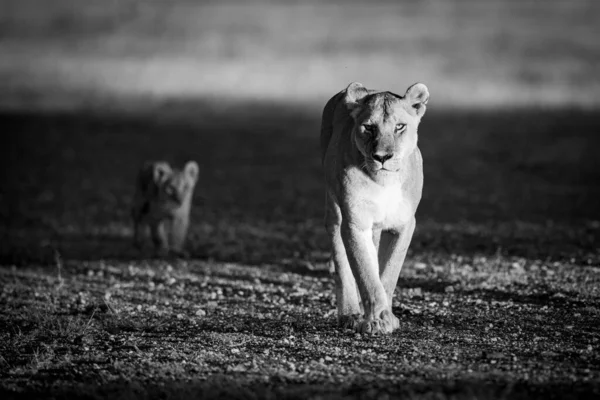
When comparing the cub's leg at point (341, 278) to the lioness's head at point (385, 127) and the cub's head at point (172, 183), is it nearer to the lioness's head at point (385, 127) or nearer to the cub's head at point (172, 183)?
the lioness's head at point (385, 127)

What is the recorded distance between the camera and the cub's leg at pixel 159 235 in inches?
493

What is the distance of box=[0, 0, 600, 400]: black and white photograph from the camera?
6.93 meters

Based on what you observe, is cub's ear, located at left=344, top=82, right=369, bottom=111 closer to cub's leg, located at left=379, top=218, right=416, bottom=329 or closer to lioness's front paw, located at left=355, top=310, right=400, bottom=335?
cub's leg, located at left=379, top=218, right=416, bottom=329

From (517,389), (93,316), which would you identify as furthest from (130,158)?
(517,389)

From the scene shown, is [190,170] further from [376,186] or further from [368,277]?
[368,277]

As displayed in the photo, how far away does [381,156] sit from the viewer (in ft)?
23.9

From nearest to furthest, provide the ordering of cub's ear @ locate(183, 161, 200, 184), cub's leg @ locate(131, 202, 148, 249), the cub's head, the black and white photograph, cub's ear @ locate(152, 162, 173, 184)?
the black and white photograph → the cub's head → cub's ear @ locate(152, 162, 173, 184) → cub's ear @ locate(183, 161, 200, 184) → cub's leg @ locate(131, 202, 148, 249)

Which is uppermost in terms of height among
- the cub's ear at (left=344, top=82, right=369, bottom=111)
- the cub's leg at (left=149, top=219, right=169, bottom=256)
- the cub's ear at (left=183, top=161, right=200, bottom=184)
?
the cub's ear at (left=344, top=82, right=369, bottom=111)

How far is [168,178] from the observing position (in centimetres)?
1262

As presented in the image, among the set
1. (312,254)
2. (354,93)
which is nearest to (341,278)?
(354,93)

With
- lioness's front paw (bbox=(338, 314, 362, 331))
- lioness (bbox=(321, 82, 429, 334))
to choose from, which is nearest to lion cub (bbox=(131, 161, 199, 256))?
lioness's front paw (bbox=(338, 314, 362, 331))

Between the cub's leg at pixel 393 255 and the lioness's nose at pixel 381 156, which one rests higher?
the lioness's nose at pixel 381 156

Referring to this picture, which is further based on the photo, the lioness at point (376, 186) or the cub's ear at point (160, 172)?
the cub's ear at point (160, 172)

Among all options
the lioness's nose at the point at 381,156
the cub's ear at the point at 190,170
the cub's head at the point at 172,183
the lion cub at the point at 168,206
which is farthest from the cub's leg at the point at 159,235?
the lioness's nose at the point at 381,156
